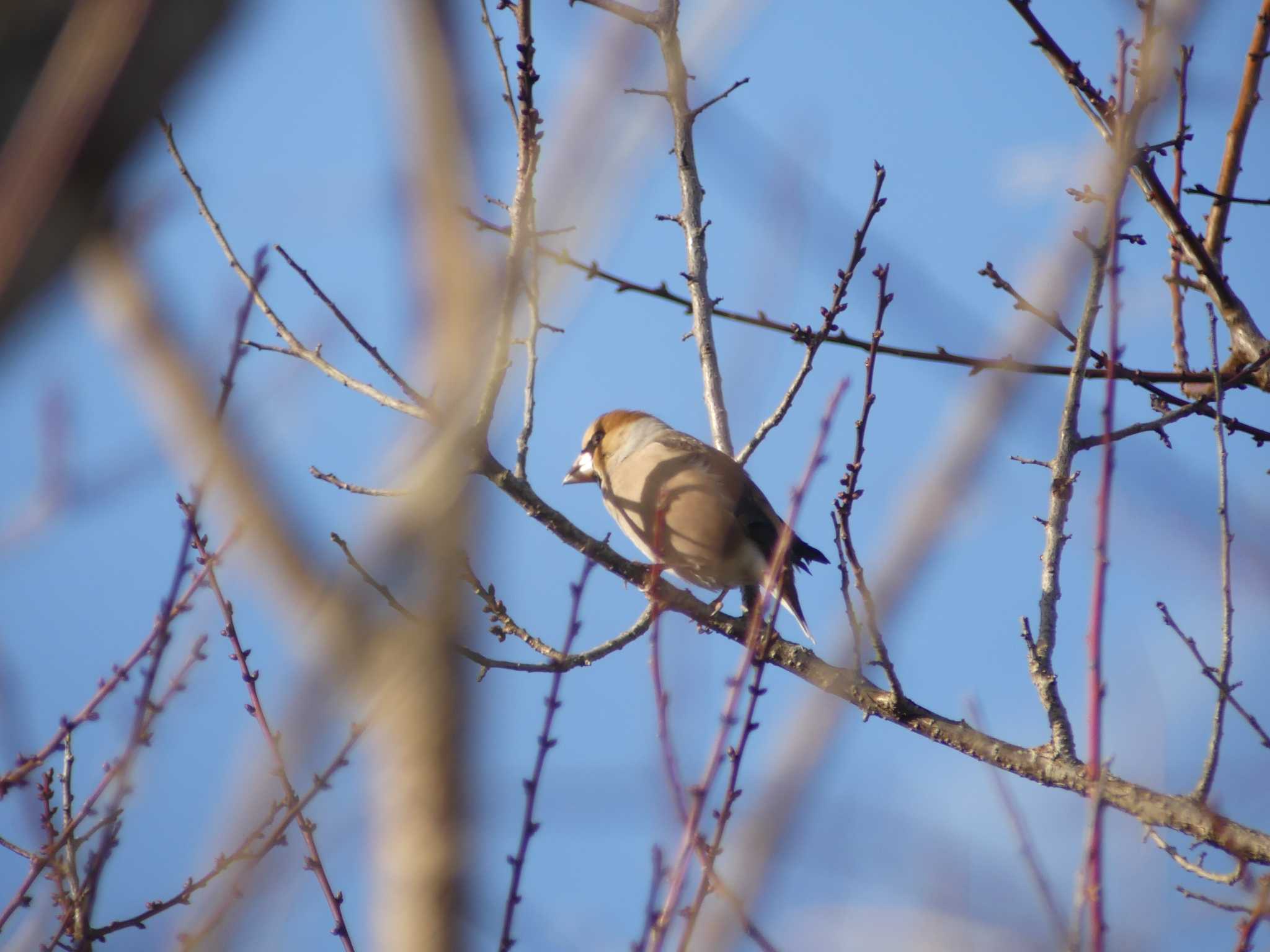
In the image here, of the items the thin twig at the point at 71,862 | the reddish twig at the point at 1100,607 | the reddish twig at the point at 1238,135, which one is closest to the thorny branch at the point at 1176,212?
the reddish twig at the point at 1238,135

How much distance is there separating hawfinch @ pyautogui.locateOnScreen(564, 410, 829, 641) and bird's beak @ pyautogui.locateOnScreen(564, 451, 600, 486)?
616 millimetres

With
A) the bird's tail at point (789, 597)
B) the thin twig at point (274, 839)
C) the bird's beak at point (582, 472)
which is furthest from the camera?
the bird's beak at point (582, 472)

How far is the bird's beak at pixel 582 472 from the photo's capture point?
5.72 m

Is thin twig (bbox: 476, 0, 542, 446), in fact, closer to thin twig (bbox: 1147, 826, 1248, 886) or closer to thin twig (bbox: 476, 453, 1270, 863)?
thin twig (bbox: 476, 453, 1270, 863)

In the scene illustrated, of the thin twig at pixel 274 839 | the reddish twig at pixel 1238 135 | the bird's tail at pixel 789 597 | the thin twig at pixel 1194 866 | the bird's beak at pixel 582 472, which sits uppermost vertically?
the bird's beak at pixel 582 472

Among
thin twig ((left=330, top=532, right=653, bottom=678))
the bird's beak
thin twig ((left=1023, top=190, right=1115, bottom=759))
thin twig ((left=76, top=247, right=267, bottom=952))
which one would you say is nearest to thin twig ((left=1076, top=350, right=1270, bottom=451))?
thin twig ((left=1023, top=190, right=1115, bottom=759))

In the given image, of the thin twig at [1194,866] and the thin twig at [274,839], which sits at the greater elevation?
the thin twig at [1194,866]

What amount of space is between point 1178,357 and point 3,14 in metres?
3.28

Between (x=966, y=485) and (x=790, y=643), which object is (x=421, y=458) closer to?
(x=966, y=485)

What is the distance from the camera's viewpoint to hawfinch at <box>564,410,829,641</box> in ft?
15.2

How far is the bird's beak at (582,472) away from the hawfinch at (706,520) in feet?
2.02

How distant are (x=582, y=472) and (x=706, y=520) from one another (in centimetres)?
123

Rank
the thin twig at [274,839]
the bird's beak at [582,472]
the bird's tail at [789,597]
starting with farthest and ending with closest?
1. the bird's beak at [582,472]
2. the bird's tail at [789,597]
3. the thin twig at [274,839]

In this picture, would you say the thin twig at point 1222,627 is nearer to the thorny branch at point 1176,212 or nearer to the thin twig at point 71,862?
the thorny branch at point 1176,212
